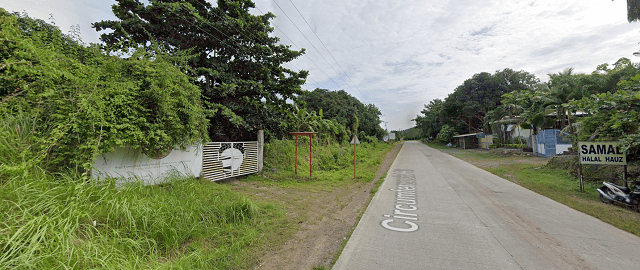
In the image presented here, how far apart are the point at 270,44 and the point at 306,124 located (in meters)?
5.97

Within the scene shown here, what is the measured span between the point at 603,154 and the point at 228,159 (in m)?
11.7

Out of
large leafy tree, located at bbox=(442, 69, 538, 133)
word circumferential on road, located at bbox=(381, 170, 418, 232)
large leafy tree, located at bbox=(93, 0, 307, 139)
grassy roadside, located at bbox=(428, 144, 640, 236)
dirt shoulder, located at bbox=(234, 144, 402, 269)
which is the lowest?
dirt shoulder, located at bbox=(234, 144, 402, 269)

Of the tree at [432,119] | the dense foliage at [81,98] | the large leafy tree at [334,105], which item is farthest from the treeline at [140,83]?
the tree at [432,119]

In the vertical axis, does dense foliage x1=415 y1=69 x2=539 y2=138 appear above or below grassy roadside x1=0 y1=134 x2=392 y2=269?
above

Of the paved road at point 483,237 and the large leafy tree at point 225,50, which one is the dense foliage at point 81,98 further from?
the paved road at point 483,237

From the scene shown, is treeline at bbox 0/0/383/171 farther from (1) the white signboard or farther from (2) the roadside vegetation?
(1) the white signboard

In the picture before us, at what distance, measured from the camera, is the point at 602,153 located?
662 centimetres

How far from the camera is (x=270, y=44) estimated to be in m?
10.4

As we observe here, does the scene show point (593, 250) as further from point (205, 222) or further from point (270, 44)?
point (270, 44)

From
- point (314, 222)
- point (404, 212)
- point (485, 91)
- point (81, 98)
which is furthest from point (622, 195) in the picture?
point (485, 91)

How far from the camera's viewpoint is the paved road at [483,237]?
3201mm

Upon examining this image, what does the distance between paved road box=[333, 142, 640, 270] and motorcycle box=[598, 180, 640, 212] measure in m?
1.17

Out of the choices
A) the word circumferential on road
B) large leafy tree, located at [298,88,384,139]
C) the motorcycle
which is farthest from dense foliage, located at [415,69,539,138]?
the word circumferential on road

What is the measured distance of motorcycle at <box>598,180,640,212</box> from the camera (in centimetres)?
537
